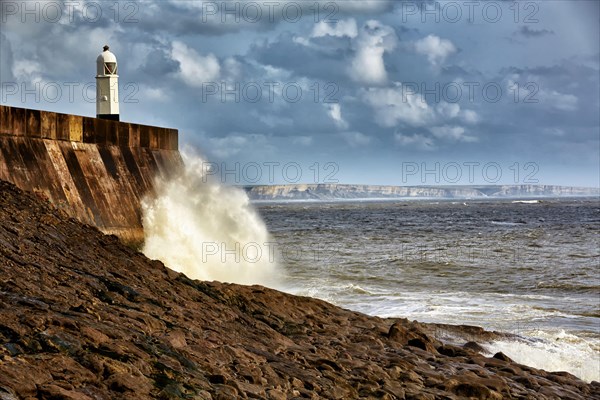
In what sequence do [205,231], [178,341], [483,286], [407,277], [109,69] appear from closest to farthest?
1. [178,341]
2. [109,69]
3. [205,231]
4. [483,286]
5. [407,277]

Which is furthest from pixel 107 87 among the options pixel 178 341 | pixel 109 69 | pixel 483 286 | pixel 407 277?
pixel 178 341

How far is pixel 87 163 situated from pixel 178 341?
20.6 feet

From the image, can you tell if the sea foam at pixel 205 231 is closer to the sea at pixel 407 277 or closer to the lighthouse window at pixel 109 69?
the sea at pixel 407 277

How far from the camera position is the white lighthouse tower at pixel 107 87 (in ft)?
47.5

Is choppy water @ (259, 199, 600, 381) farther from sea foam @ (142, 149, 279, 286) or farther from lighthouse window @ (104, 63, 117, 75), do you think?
lighthouse window @ (104, 63, 117, 75)

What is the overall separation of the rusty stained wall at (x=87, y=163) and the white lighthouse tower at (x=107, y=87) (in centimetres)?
84

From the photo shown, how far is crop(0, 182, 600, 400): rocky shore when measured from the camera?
5.20 meters

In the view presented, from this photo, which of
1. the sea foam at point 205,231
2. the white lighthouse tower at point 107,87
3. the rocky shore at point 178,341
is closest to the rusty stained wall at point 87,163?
the sea foam at point 205,231

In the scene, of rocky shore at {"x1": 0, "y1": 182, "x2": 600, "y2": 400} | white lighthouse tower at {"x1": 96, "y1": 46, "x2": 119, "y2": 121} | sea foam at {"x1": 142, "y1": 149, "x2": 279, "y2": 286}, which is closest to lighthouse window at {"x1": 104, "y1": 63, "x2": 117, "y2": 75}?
white lighthouse tower at {"x1": 96, "y1": 46, "x2": 119, "y2": 121}

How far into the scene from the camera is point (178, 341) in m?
6.44

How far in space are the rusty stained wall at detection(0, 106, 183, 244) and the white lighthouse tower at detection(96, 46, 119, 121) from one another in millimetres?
845

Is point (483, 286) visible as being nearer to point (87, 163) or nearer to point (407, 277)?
point (407, 277)

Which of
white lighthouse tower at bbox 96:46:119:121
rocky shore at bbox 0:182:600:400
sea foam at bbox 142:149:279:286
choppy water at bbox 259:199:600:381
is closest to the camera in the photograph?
rocky shore at bbox 0:182:600:400

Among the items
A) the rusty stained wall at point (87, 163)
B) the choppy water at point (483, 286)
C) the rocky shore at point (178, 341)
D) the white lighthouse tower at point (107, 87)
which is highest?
the white lighthouse tower at point (107, 87)
